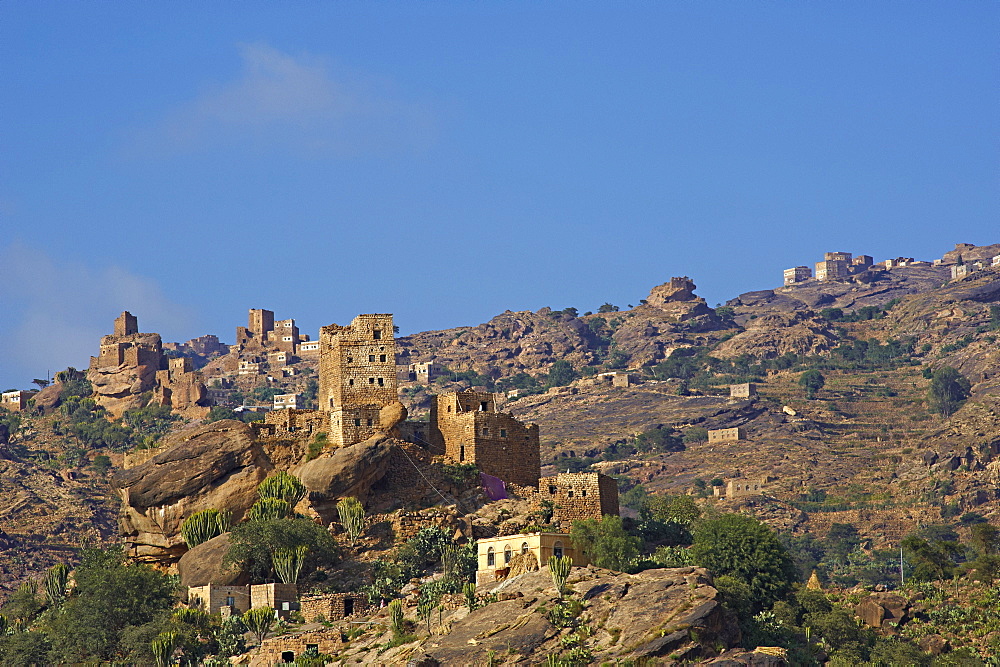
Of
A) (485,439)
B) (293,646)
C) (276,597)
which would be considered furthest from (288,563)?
(485,439)

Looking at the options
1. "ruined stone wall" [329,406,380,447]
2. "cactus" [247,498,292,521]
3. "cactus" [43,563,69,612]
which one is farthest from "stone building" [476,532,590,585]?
"cactus" [43,563,69,612]

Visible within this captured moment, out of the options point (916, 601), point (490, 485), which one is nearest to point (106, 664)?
point (490, 485)

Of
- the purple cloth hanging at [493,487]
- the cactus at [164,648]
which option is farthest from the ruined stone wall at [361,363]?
the cactus at [164,648]

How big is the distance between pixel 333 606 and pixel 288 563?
5.39m

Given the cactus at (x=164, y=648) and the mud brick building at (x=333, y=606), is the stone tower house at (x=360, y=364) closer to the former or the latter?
the mud brick building at (x=333, y=606)

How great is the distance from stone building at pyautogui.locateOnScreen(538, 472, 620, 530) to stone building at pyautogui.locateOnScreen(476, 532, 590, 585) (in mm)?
8234

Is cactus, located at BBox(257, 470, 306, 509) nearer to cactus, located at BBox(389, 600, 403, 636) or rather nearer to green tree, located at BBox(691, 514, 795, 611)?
cactus, located at BBox(389, 600, 403, 636)

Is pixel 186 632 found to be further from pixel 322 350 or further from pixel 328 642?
pixel 322 350

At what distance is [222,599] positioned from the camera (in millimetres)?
91062

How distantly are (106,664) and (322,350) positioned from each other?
31646mm

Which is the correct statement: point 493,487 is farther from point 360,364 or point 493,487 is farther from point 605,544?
point 605,544

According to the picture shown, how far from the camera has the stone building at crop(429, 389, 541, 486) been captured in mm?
104812

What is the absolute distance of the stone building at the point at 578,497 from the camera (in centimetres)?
9869

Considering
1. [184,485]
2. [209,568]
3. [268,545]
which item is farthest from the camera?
[184,485]
